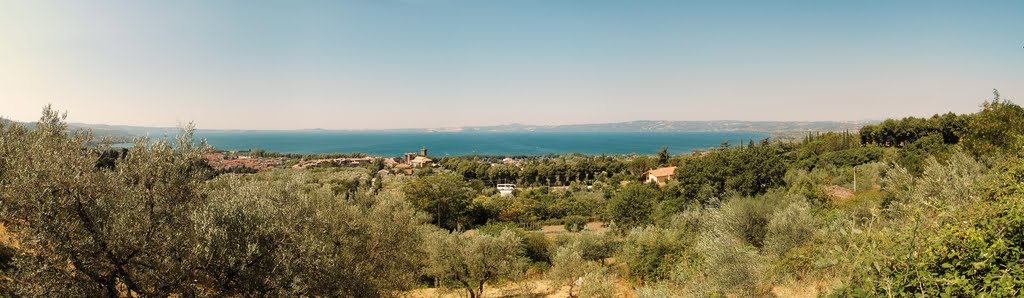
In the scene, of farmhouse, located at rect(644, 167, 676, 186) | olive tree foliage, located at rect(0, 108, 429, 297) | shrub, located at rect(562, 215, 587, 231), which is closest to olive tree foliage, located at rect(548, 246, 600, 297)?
olive tree foliage, located at rect(0, 108, 429, 297)

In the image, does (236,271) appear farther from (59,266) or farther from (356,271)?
(356,271)

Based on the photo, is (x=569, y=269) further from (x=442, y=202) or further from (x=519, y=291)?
Result: (x=442, y=202)

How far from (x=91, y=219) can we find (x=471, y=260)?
12217 mm

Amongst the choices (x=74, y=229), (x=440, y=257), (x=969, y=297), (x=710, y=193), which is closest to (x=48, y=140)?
(x=74, y=229)

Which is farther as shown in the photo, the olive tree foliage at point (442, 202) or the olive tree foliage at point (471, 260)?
the olive tree foliage at point (442, 202)

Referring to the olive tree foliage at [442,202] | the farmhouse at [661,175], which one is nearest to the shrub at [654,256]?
the olive tree foliage at [442,202]

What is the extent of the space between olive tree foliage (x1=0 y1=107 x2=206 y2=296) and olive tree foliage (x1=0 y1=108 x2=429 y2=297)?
16 millimetres

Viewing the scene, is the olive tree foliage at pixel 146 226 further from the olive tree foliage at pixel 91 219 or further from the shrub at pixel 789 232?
the shrub at pixel 789 232

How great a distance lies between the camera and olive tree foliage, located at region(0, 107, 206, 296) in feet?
20.4

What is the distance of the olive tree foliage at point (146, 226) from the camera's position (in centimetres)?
Result: 629

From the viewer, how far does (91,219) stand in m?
6.59

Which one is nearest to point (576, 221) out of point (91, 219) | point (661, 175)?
point (661, 175)

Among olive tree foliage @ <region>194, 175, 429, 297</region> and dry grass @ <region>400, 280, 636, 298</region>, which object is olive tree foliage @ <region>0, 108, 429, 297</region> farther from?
dry grass @ <region>400, 280, 636, 298</region>

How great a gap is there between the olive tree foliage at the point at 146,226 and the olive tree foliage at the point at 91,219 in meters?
0.02
